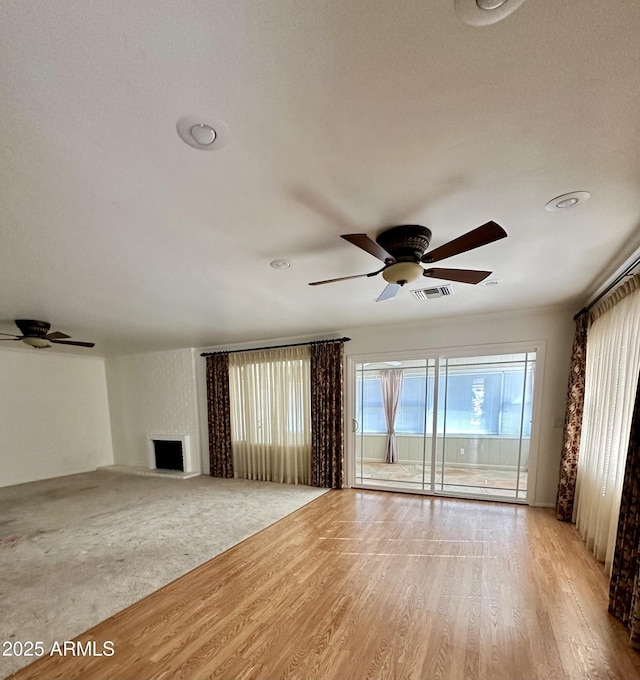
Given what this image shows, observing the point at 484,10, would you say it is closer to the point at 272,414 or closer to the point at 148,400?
the point at 272,414

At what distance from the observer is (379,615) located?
2104 mm

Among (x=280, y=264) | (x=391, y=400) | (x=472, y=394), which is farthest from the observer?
(x=391, y=400)

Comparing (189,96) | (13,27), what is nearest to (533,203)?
(189,96)

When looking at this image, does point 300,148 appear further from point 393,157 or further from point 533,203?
point 533,203

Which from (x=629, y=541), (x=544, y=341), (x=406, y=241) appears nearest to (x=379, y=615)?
(x=629, y=541)

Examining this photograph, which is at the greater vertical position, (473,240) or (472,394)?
(473,240)

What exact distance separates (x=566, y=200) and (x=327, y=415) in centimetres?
409

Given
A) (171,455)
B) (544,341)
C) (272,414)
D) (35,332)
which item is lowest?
(171,455)

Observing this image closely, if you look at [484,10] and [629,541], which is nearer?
[484,10]

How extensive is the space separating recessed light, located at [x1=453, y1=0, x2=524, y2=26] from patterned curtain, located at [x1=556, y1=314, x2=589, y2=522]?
12.3 feet

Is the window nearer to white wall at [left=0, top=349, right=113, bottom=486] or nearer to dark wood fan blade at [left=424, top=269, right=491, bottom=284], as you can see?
dark wood fan blade at [left=424, top=269, right=491, bottom=284]

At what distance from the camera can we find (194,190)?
1528 millimetres

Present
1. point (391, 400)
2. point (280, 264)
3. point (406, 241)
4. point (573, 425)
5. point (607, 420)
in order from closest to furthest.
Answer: point (406, 241) < point (280, 264) < point (607, 420) < point (573, 425) < point (391, 400)

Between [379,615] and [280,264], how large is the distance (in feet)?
8.46
